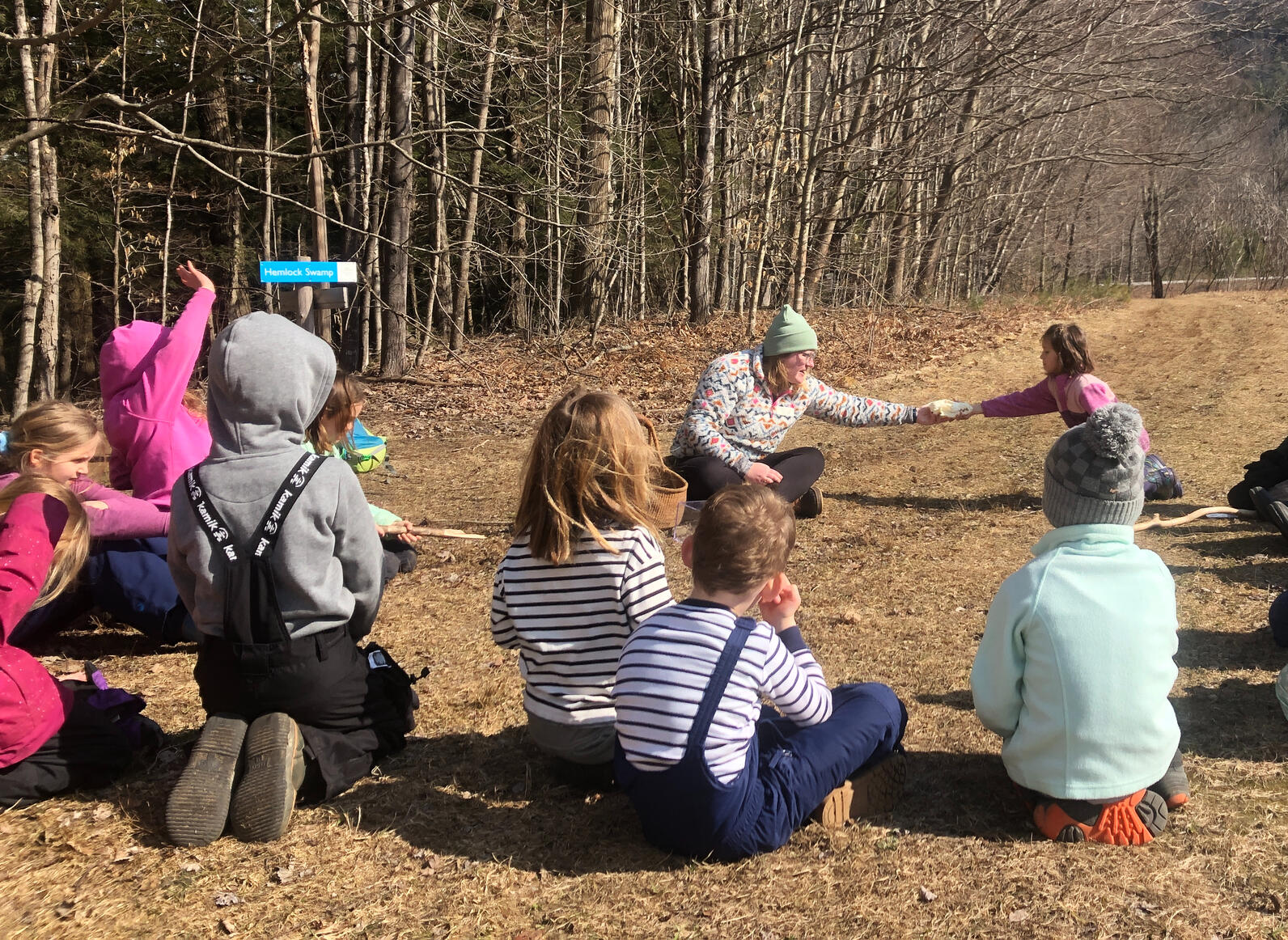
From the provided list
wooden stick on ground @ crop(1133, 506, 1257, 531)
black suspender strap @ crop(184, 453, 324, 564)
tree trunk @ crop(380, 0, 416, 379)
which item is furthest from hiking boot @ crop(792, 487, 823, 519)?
tree trunk @ crop(380, 0, 416, 379)

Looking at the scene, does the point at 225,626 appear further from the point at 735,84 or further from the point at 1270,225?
the point at 1270,225

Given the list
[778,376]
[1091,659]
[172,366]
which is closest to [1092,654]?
[1091,659]

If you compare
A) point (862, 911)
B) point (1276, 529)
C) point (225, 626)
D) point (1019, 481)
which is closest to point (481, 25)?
point (1019, 481)

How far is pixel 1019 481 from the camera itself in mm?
7352

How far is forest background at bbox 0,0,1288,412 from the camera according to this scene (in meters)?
12.1

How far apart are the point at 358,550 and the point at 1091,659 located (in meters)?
2.18

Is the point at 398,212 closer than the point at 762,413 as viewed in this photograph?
No

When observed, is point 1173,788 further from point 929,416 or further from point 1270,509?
point 929,416

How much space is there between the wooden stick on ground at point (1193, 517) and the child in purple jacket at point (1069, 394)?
0.46 m

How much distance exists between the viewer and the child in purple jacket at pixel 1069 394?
6066 mm

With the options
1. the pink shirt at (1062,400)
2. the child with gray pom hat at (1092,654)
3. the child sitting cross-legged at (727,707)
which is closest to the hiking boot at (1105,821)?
the child with gray pom hat at (1092,654)

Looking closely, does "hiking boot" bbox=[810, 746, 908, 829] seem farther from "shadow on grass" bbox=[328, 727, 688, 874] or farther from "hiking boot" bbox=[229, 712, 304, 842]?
"hiking boot" bbox=[229, 712, 304, 842]

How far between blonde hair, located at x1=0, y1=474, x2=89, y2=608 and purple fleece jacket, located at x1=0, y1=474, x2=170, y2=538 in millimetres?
887

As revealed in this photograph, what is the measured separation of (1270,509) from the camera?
217 inches
